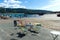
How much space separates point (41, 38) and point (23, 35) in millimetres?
1911

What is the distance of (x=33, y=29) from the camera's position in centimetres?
1780

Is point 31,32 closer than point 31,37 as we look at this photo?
No

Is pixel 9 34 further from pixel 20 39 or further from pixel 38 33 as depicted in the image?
pixel 38 33

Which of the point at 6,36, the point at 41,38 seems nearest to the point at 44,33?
the point at 41,38

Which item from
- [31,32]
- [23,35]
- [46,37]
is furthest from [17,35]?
[46,37]

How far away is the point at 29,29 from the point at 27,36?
170cm

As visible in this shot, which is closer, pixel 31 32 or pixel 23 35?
pixel 23 35

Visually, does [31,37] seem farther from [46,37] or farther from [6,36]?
[6,36]

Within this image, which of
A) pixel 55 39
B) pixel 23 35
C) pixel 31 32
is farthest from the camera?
pixel 31 32

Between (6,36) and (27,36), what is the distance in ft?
7.20

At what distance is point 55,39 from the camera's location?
1523 centimetres

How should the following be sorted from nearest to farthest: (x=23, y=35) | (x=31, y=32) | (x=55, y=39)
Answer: (x=55, y=39), (x=23, y=35), (x=31, y=32)

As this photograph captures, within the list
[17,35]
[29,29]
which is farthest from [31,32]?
[17,35]

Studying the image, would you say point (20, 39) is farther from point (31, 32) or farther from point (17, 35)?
point (31, 32)
